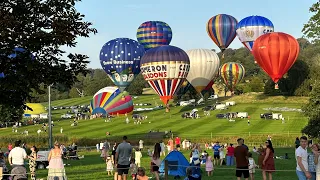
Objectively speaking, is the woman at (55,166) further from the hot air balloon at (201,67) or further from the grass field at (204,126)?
the hot air balloon at (201,67)

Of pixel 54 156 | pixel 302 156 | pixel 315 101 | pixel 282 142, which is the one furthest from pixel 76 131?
pixel 302 156

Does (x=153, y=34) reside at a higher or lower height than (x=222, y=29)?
lower

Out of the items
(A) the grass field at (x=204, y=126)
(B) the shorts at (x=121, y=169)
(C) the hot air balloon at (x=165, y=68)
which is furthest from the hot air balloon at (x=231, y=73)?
(B) the shorts at (x=121, y=169)

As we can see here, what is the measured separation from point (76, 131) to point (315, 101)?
38291mm

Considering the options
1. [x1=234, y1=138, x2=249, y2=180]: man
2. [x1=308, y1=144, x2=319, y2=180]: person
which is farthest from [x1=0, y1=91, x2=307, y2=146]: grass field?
[x1=308, y1=144, x2=319, y2=180]: person

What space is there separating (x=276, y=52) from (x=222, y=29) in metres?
35.4

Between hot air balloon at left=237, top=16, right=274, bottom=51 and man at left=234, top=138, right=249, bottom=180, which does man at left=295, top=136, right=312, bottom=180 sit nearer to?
man at left=234, top=138, right=249, bottom=180

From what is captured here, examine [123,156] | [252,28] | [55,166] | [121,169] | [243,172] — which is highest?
[252,28]

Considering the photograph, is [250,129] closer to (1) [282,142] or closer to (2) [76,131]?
(1) [282,142]

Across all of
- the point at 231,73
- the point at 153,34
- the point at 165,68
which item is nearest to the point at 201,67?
the point at 153,34

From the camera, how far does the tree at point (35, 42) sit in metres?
17.1

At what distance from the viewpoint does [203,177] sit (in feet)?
81.3

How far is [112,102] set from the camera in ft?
307

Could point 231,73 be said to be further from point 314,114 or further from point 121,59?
point 314,114
